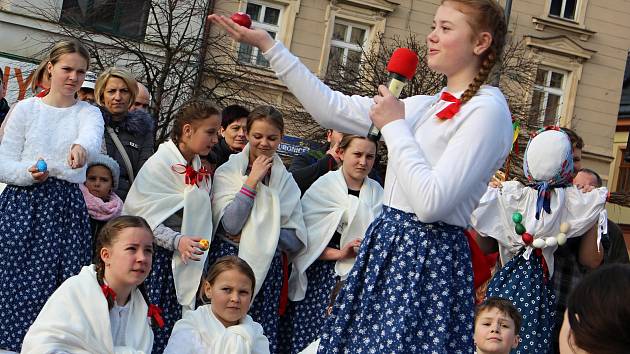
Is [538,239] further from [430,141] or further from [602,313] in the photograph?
[602,313]

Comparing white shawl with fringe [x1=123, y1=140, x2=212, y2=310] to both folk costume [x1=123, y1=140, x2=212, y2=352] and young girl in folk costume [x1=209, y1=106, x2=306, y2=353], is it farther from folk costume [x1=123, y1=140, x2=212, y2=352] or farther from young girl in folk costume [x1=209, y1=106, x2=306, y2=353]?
young girl in folk costume [x1=209, y1=106, x2=306, y2=353]

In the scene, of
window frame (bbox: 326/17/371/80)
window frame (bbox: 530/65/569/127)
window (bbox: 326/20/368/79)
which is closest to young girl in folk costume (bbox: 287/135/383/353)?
window (bbox: 326/20/368/79)

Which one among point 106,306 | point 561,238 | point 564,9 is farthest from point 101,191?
point 564,9

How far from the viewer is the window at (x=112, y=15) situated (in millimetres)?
24625

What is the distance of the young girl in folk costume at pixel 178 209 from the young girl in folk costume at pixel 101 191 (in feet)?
0.41

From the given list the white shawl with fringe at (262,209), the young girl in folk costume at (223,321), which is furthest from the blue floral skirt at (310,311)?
the young girl in folk costume at (223,321)

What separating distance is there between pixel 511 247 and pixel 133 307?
2518 mm

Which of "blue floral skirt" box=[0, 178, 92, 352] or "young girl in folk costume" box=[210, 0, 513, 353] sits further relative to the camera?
"blue floral skirt" box=[0, 178, 92, 352]

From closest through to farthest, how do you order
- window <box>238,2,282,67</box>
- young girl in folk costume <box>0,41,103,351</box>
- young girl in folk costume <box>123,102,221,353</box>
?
young girl in folk costume <box>0,41,103,351</box>, young girl in folk costume <box>123,102,221,353</box>, window <box>238,2,282,67</box>

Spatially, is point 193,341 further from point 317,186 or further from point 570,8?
point 570,8

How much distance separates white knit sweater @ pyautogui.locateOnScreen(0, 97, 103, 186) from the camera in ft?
21.4

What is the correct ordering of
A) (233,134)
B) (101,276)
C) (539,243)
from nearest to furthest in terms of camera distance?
(101,276) → (539,243) → (233,134)

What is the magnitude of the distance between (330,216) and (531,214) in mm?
1326

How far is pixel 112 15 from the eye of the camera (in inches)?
978
